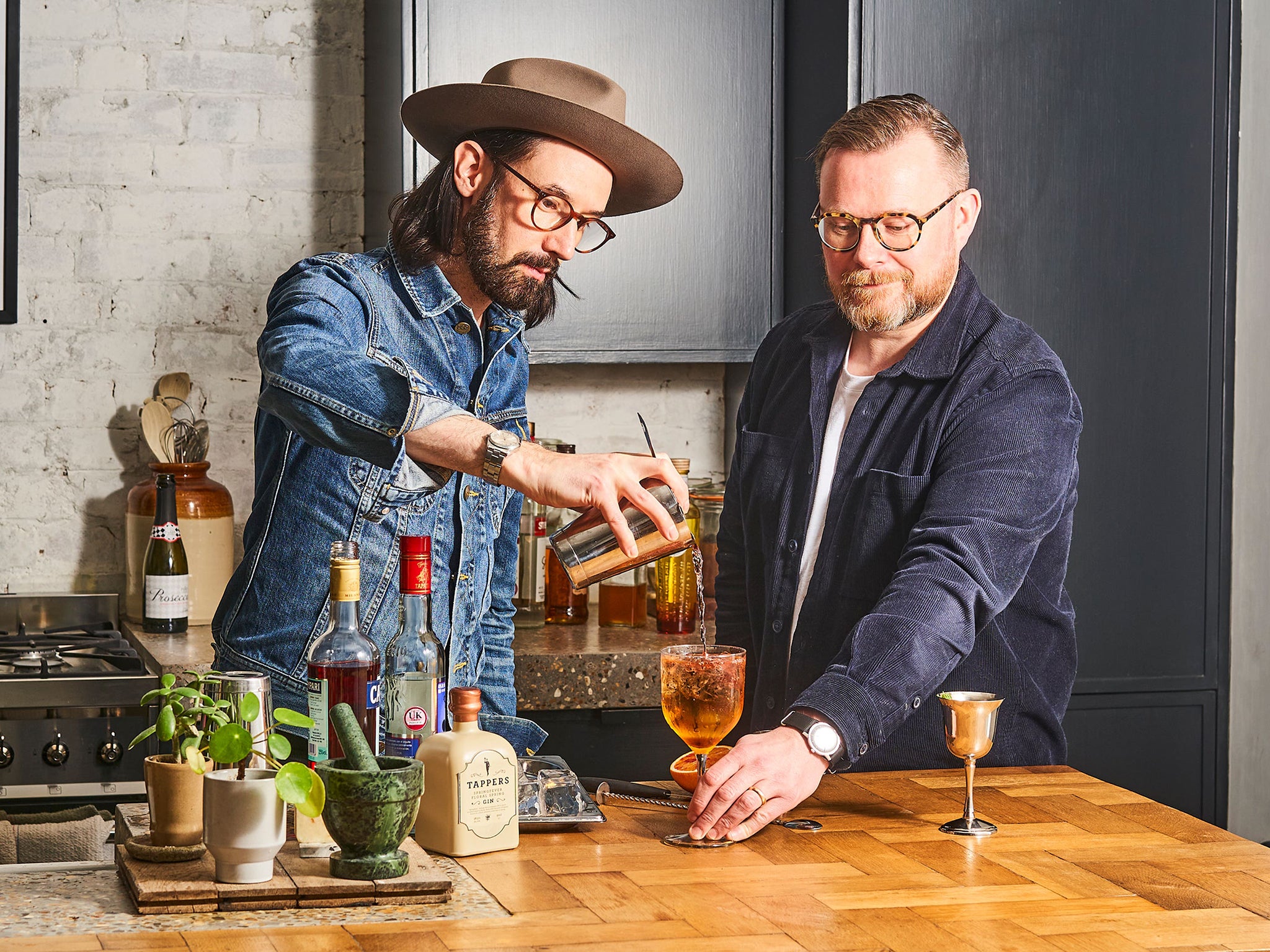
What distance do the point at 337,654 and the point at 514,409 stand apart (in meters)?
0.81

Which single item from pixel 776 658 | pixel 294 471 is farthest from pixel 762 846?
pixel 294 471

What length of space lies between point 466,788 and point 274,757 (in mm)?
179

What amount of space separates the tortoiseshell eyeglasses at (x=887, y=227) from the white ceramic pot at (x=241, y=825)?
112 cm

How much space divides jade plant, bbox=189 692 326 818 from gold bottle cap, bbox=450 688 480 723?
151 mm

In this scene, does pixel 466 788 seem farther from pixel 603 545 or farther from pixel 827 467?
pixel 827 467

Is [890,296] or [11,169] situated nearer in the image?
[890,296]

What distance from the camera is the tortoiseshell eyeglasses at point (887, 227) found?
73.9 inches

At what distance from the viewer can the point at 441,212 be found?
197 centimetres

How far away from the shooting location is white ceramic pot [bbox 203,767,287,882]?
1119 millimetres

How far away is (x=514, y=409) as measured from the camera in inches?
79.7

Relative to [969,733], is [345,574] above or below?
above

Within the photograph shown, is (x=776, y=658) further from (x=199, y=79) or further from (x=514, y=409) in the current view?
(x=199, y=79)

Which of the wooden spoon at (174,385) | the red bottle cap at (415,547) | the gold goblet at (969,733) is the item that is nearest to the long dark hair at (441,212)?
the red bottle cap at (415,547)

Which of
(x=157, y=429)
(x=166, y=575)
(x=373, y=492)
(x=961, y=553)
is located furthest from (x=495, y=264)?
(x=157, y=429)
